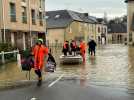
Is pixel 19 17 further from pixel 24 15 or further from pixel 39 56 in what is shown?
pixel 39 56

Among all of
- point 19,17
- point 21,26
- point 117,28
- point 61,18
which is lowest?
point 21,26

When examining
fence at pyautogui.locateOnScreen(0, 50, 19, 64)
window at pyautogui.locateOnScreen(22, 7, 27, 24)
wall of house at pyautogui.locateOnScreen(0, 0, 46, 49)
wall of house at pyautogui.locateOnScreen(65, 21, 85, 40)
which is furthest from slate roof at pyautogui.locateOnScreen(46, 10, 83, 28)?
fence at pyautogui.locateOnScreen(0, 50, 19, 64)

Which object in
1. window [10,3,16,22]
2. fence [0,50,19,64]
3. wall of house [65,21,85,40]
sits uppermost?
window [10,3,16,22]

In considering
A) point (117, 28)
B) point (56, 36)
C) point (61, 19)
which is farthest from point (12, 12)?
point (117, 28)

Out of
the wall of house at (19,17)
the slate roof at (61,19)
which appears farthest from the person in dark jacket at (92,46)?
the slate roof at (61,19)

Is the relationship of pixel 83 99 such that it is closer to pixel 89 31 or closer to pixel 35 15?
pixel 35 15

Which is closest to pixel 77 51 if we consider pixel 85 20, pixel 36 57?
pixel 36 57

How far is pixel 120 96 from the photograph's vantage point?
13391 millimetres

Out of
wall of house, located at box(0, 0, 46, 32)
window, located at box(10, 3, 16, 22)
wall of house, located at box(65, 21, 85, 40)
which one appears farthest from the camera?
wall of house, located at box(65, 21, 85, 40)

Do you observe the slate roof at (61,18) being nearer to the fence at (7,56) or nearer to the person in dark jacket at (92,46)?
the person in dark jacket at (92,46)

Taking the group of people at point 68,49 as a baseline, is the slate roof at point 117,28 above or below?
above

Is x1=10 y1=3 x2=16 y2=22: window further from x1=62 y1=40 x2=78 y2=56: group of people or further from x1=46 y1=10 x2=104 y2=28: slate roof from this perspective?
x1=46 y1=10 x2=104 y2=28: slate roof

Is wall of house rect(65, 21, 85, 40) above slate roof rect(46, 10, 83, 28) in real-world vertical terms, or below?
below

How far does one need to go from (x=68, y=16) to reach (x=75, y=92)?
76.2m
